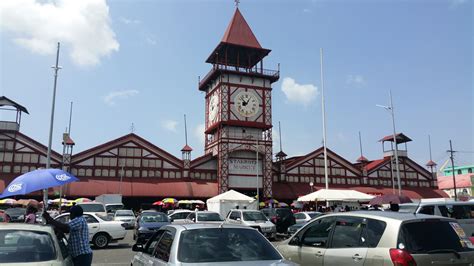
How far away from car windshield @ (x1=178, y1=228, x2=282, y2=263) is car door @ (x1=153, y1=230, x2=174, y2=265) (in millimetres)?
235

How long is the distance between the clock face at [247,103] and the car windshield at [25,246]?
42564 mm

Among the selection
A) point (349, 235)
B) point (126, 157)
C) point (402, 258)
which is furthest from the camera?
point (126, 157)

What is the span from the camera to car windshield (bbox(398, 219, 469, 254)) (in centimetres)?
578

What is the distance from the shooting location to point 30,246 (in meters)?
6.00

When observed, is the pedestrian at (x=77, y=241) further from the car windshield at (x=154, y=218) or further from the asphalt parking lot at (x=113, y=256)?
the car windshield at (x=154, y=218)

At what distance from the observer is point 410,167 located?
5775 cm

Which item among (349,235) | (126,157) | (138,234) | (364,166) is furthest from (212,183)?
(349,235)

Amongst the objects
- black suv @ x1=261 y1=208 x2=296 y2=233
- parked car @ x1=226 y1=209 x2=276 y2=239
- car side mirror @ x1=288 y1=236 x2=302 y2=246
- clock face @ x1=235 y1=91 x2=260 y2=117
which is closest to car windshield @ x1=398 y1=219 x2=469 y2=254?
car side mirror @ x1=288 y1=236 x2=302 y2=246

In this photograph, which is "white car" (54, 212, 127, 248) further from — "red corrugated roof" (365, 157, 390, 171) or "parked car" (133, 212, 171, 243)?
"red corrugated roof" (365, 157, 390, 171)

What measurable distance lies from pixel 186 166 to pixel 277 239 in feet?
85.6

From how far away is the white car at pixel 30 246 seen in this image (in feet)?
18.8

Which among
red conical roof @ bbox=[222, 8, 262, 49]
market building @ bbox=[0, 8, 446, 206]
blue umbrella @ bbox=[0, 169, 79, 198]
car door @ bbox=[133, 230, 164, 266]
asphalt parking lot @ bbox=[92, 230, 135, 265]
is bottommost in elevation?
asphalt parking lot @ bbox=[92, 230, 135, 265]

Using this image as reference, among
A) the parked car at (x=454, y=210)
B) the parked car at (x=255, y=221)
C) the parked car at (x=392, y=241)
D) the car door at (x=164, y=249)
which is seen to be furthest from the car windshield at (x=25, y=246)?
the parked car at (x=255, y=221)

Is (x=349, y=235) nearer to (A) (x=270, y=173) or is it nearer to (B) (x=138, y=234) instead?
(B) (x=138, y=234)
